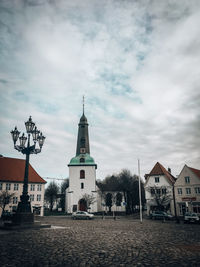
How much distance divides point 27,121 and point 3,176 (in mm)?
37671

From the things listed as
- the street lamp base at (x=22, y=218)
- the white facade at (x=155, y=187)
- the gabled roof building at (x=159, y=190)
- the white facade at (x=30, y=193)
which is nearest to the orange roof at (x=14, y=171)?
the white facade at (x=30, y=193)

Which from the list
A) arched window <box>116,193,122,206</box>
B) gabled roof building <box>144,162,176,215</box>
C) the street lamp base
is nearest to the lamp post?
the street lamp base

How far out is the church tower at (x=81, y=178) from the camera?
55.9 m

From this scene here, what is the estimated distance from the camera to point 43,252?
9.15m

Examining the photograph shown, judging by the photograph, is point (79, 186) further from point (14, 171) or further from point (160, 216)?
point (160, 216)

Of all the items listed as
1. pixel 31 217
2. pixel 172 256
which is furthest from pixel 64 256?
pixel 31 217

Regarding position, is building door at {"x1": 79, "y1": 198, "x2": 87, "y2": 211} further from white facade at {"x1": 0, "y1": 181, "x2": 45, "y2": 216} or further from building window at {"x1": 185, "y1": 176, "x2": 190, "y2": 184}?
building window at {"x1": 185, "y1": 176, "x2": 190, "y2": 184}

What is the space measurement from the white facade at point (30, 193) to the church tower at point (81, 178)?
22.9 feet

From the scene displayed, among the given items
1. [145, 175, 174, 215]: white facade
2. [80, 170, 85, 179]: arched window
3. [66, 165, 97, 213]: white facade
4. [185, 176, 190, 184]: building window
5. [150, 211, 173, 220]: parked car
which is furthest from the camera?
[80, 170, 85, 179]: arched window

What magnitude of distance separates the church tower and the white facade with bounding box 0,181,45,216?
699 cm

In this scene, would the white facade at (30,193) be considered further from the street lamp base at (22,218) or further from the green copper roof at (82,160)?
the street lamp base at (22,218)

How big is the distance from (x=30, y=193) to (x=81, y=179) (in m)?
12.6

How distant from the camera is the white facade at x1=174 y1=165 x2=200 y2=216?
4347 cm

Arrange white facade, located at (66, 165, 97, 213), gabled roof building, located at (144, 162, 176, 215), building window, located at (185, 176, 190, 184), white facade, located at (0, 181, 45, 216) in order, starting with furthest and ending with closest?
white facade, located at (66, 165, 97, 213), white facade, located at (0, 181, 45, 216), building window, located at (185, 176, 190, 184), gabled roof building, located at (144, 162, 176, 215)
